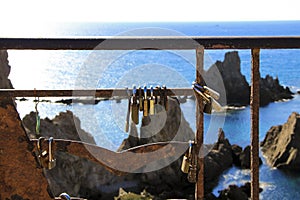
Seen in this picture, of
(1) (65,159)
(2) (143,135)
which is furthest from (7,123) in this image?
(2) (143,135)

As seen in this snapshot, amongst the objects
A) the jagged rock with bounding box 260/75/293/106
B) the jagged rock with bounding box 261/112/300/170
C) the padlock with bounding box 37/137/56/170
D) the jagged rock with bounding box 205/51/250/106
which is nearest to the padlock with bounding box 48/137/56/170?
the padlock with bounding box 37/137/56/170

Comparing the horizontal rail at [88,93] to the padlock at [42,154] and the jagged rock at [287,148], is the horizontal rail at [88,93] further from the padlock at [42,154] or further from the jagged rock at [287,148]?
the jagged rock at [287,148]

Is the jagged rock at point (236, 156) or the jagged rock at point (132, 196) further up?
the jagged rock at point (132, 196)

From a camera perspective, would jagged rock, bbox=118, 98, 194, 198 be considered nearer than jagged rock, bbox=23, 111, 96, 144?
No

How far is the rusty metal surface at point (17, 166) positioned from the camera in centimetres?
173

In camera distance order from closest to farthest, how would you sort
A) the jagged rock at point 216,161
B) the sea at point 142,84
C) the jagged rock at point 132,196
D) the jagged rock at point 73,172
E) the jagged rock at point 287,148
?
the jagged rock at point 73,172
the jagged rock at point 132,196
the jagged rock at point 216,161
the sea at point 142,84
the jagged rock at point 287,148

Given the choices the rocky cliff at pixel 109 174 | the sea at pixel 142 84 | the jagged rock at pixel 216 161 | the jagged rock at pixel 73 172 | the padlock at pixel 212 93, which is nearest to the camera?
the padlock at pixel 212 93

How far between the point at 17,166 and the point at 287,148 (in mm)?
38666

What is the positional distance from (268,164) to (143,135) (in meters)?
12.3

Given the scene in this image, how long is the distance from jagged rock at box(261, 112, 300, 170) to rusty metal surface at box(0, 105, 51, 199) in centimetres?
3794

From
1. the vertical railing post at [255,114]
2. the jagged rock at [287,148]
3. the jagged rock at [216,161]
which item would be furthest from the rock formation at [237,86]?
the vertical railing post at [255,114]

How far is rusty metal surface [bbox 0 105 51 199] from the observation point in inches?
68.1

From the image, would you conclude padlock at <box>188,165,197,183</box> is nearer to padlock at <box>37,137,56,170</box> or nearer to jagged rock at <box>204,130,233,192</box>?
padlock at <box>37,137,56,170</box>

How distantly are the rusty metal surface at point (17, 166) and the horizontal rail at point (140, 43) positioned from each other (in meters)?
0.26
